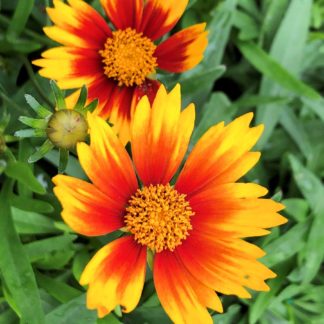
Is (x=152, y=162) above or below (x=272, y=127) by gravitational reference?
below

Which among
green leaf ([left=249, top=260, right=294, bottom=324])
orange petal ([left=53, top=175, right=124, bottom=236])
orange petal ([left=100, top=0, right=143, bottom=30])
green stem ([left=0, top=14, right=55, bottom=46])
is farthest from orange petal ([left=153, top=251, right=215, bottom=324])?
green stem ([left=0, top=14, right=55, bottom=46])

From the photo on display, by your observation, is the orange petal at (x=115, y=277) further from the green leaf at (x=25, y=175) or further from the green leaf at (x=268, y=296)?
the green leaf at (x=268, y=296)

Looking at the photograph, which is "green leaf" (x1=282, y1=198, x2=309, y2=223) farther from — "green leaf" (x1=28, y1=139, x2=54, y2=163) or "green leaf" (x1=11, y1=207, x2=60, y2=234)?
"green leaf" (x1=28, y1=139, x2=54, y2=163)

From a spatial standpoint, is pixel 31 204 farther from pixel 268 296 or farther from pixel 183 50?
pixel 268 296

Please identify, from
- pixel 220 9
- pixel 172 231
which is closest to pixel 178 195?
pixel 172 231

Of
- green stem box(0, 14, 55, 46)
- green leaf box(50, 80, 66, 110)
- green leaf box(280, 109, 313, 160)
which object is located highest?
green leaf box(280, 109, 313, 160)

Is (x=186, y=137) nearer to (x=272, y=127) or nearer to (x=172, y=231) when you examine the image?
(x=172, y=231)

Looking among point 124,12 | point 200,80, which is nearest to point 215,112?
point 200,80
